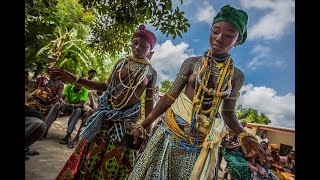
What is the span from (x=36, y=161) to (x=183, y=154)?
2991mm

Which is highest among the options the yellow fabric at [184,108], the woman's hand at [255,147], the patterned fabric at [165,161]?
the yellow fabric at [184,108]

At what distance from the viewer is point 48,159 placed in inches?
178

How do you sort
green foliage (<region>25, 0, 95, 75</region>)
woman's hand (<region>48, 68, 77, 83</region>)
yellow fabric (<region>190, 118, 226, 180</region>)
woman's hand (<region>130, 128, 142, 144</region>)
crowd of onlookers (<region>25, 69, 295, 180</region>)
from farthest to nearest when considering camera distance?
green foliage (<region>25, 0, 95, 75</region>) → crowd of onlookers (<region>25, 69, 295, 180</region>) → woman's hand (<region>48, 68, 77, 83</region>) → woman's hand (<region>130, 128, 142, 144</region>) → yellow fabric (<region>190, 118, 226, 180</region>)

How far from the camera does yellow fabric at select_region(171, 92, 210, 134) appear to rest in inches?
88.4

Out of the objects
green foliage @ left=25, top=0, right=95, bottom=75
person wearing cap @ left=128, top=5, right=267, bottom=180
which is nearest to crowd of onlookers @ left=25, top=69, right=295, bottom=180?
person wearing cap @ left=128, top=5, right=267, bottom=180

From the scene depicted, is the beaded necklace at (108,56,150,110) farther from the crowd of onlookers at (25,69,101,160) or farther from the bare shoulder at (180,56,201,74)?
the crowd of onlookers at (25,69,101,160)

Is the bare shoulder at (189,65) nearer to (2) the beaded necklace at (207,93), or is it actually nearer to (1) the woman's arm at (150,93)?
(2) the beaded necklace at (207,93)

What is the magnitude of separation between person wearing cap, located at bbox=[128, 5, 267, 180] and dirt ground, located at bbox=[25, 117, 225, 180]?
2045 millimetres

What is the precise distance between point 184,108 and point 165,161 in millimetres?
472

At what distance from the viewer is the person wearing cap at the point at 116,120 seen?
3.03 metres

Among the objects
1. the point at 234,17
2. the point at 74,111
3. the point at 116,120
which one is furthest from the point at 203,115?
the point at 74,111

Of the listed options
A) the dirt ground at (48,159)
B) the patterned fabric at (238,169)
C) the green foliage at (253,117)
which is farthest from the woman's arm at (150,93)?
the green foliage at (253,117)
